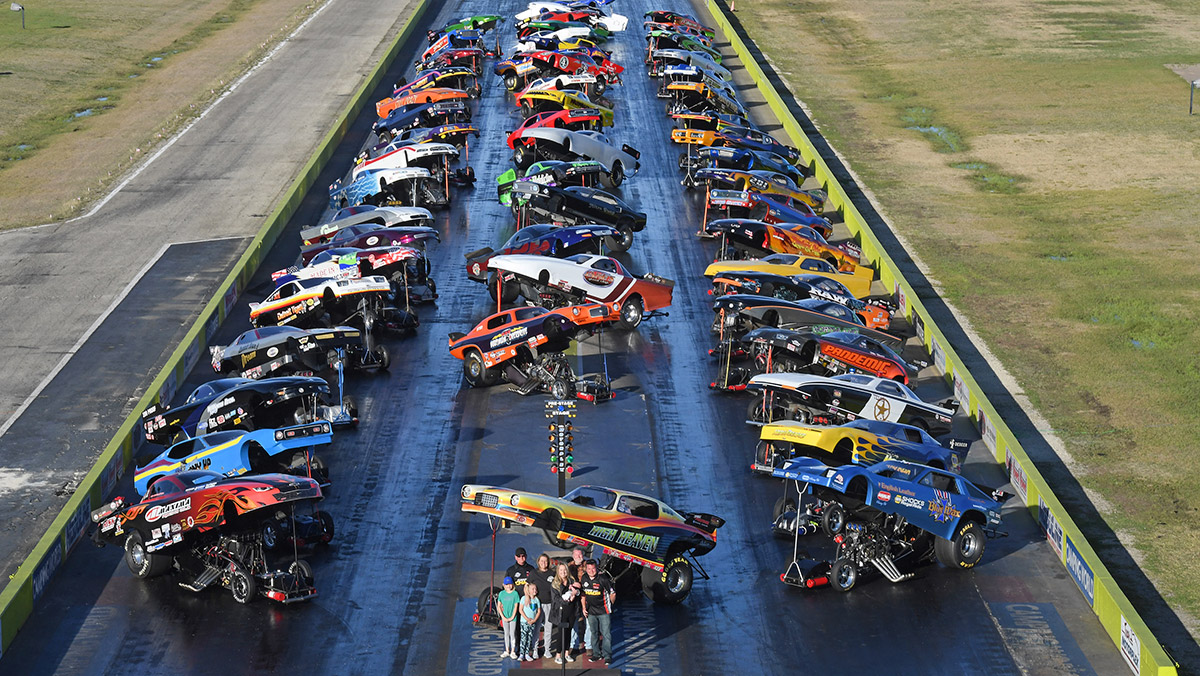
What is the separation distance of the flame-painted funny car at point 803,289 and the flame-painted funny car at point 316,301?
30.0ft

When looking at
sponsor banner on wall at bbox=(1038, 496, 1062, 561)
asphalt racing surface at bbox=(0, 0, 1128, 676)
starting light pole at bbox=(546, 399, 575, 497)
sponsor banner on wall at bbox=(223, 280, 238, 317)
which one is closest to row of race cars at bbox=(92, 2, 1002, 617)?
asphalt racing surface at bbox=(0, 0, 1128, 676)

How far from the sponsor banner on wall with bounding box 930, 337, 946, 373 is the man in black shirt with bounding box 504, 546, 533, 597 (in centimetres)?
1641

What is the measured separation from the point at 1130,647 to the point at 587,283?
18271mm

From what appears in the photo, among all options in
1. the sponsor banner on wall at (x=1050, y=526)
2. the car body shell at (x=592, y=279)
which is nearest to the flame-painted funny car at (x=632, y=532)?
the sponsor banner on wall at (x=1050, y=526)

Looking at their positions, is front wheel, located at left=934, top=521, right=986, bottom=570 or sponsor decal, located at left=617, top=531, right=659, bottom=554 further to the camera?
front wheel, located at left=934, top=521, right=986, bottom=570

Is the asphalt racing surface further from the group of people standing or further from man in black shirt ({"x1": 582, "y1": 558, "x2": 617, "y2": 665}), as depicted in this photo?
the group of people standing

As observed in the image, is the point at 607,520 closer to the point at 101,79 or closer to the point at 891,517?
the point at 891,517

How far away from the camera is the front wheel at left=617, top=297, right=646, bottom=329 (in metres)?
38.2

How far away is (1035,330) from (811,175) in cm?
1521

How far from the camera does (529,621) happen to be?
22.1 m

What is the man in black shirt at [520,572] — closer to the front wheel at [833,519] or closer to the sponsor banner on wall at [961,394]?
the front wheel at [833,519]

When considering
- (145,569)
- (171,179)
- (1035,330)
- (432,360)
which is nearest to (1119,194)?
(1035,330)

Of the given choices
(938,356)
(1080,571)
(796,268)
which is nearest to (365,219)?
(796,268)

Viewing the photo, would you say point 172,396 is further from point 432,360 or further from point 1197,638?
point 1197,638
